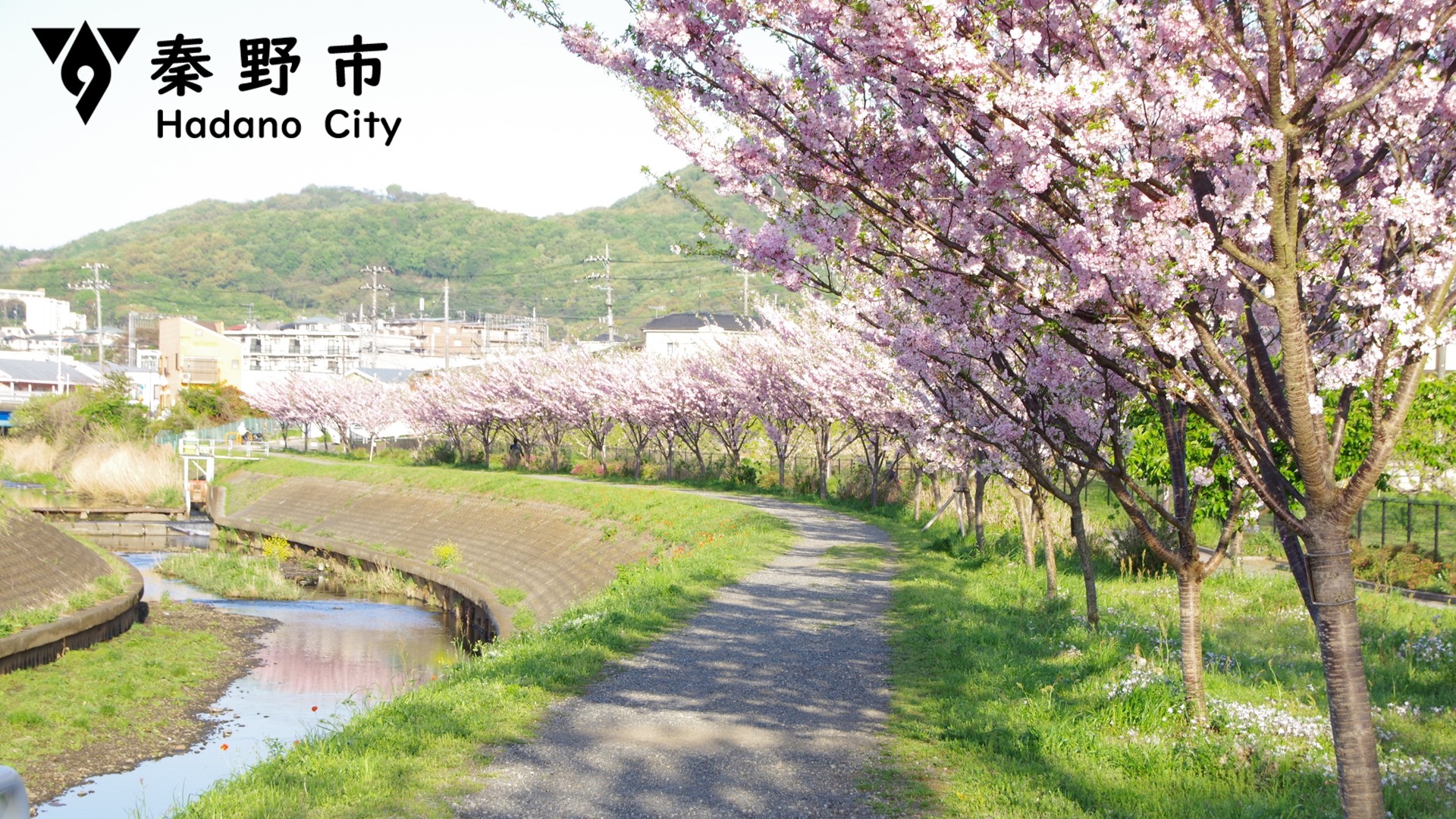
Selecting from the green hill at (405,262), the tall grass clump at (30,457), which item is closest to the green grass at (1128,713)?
the tall grass clump at (30,457)

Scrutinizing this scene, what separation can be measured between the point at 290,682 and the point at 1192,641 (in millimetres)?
17746

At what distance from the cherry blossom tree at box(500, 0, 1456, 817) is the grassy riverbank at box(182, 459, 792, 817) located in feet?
14.1

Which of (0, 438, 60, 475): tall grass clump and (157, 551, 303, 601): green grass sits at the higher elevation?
(0, 438, 60, 475): tall grass clump

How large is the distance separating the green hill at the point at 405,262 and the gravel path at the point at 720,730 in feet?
440

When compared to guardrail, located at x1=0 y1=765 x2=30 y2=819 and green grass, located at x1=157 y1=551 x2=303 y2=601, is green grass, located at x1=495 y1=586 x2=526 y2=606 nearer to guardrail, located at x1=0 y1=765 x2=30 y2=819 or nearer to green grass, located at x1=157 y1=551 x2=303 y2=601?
green grass, located at x1=157 y1=551 x2=303 y2=601

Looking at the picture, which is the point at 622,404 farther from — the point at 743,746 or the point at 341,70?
the point at 743,746

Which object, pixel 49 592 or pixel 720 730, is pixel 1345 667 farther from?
pixel 49 592

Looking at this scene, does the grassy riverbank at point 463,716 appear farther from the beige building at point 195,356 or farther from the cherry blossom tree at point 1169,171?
the beige building at point 195,356

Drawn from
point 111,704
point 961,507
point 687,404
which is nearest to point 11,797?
point 111,704

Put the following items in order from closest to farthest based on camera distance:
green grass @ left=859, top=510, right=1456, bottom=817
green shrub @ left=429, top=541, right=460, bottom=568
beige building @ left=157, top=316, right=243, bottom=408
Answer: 1. green grass @ left=859, top=510, right=1456, bottom=817
2. green shrub @ left=429, top=541, right=460, bottom=568
3. beige building @ left=157, top=316, right=243, bottom=408

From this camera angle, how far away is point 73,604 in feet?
65.9

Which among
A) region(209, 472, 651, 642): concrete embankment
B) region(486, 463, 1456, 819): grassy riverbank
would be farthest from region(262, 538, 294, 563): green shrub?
region(486, 463, 1456, 819): grassy riverbank

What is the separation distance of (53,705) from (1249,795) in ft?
52.8

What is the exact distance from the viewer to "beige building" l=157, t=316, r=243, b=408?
103250 mm
